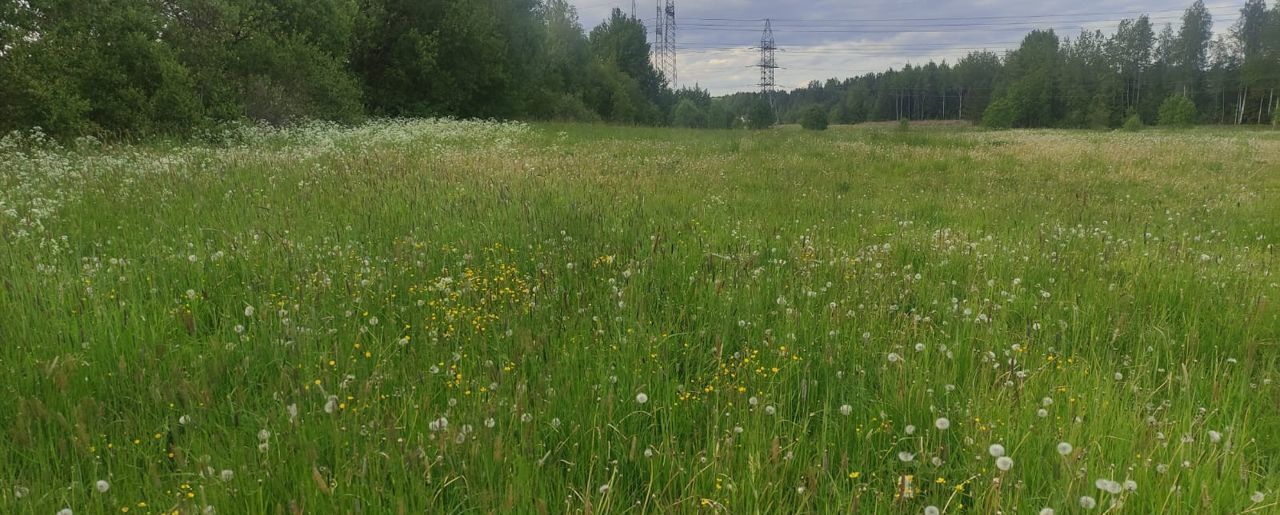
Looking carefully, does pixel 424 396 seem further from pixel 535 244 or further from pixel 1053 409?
pixel 535 244

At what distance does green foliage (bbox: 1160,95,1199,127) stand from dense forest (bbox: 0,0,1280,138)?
0.43 m

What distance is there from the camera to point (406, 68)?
1480 inches

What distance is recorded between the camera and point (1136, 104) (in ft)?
326

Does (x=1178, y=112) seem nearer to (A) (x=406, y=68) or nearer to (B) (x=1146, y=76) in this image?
(B) (x=1146, y=76)

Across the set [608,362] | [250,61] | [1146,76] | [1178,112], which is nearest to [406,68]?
[250,61]

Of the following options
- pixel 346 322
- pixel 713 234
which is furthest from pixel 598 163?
pixel 346 322

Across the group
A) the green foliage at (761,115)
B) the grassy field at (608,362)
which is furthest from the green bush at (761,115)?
the grassy field at (608,362)

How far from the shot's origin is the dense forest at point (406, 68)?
14.7m

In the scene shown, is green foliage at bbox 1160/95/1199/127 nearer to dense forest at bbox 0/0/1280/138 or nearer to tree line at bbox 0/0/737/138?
dense forest at bbox 0/0/1280/138

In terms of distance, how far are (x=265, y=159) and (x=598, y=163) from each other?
5713 mm

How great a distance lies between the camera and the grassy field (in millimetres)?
2102

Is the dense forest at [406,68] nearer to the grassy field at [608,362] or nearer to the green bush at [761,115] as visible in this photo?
the green bush at [761,115]

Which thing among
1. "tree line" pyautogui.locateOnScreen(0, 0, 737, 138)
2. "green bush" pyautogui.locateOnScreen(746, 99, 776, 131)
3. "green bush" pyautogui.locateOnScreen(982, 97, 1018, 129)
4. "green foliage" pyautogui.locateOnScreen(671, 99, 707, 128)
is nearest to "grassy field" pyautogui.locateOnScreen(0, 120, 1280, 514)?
"tree line" pyautogui.locateOnScreen(0, 0, 737, 138)

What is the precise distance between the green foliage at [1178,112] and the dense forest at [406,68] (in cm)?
43
